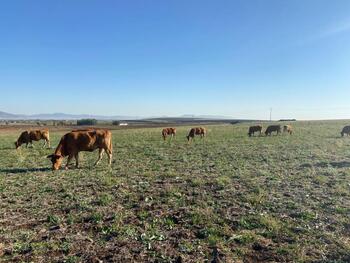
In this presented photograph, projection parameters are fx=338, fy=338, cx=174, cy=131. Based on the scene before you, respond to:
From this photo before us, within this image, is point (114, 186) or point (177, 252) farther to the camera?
point (114, 186)

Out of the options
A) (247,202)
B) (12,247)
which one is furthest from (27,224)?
(247,202)

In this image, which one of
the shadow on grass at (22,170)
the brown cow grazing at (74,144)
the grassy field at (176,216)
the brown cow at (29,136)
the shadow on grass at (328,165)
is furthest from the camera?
the brown cow at (29,136)

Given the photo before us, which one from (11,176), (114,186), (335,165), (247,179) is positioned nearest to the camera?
(114,186)

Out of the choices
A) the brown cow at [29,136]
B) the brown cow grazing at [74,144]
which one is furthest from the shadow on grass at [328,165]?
the brown cow at [29,136]

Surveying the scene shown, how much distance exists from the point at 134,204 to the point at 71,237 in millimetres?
2498

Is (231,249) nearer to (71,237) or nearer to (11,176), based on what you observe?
(71,237)

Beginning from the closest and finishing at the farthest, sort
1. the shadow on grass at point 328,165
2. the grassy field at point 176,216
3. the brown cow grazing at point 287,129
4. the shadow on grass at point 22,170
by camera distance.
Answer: the grassy field at point 176,216 → the shadow on grass at point 22,170 → the shadow on grass at point 328,165 → the brown cow grazing at point 287,129

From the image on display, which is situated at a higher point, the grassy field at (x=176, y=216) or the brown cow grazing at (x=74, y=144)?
the brown cow grazing at (x=74, y=144)

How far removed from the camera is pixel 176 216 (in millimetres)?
8078

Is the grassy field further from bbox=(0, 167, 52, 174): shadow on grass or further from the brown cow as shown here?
the brown cow

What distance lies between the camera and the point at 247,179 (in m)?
12.4

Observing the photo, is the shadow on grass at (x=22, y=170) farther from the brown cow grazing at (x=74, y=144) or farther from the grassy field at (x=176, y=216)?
the brown cow grazing at (x=74, y=144)

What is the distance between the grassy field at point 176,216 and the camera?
616 cm

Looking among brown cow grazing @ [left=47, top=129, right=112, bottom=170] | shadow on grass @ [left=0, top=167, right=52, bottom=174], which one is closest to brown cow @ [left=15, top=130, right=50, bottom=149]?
shadow on grass @ [left=0, top=167, right=52, bottom=174]
